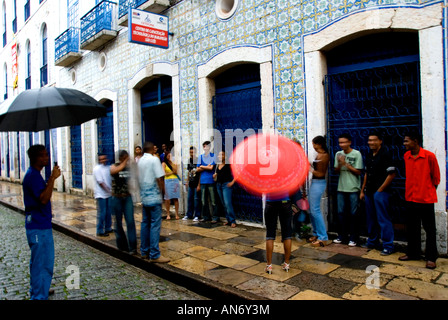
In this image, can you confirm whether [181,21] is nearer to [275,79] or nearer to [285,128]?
[275,79]

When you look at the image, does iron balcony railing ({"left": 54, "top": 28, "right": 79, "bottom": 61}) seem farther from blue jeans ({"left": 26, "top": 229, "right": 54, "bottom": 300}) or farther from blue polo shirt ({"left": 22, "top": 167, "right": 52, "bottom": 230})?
blue jeans ({"left": 26, "top": 229, "right": 54, "bottom": 300})

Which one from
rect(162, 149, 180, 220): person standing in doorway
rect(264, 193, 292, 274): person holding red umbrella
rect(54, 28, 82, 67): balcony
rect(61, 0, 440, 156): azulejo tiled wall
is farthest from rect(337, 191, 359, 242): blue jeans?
rect(54, 28, 82, 67): balcony

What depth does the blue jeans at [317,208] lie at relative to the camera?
566 cm

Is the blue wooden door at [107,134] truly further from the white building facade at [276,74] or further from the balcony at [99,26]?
the balcony at [99,26]

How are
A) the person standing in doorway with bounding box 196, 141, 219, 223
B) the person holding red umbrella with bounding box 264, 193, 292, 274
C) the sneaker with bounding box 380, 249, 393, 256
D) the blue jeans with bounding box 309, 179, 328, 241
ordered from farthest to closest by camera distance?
the person standing in doorway with bounding box 196, 141, 219, 223 → the blue jeans with bounding box 309, 179, 328, 241 → the sneaker with bounding box 380, 249, 393, 256 → the person holding red umbrella with bounding box 264, 193, 292, 274

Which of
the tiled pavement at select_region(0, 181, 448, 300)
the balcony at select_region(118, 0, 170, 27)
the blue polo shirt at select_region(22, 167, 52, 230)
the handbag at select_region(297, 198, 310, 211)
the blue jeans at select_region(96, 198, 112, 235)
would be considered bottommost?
the tiled pavement at select_region(0, 181, 448, 300)

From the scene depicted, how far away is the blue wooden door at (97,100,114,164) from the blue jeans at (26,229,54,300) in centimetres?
816

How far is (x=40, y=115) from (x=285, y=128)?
13.1 ft

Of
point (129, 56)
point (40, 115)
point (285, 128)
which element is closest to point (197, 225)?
point (285, 128)

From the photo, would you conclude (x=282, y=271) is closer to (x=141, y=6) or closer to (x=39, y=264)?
(x=39, y=264)

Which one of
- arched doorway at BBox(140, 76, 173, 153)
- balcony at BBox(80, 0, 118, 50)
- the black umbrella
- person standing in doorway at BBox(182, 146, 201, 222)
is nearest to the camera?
the black umbrella

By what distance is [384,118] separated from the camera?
5.51 metres

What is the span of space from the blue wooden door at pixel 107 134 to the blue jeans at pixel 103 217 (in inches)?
194

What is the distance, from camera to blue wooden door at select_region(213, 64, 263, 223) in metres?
7.36
